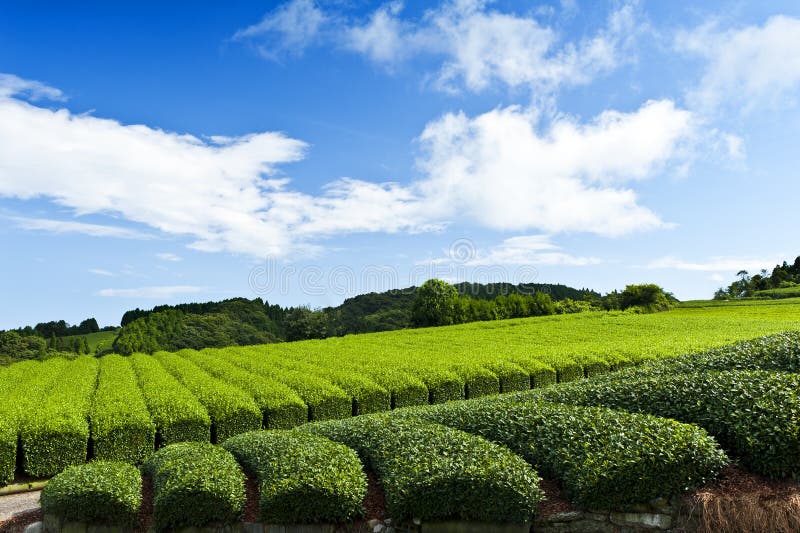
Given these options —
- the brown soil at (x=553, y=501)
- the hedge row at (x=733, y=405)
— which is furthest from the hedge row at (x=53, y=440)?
the hedge row at (x=733, y=405)

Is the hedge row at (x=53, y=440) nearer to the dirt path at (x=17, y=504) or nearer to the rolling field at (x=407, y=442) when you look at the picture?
the rolling field at (x=407, y=442)

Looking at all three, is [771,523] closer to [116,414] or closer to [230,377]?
[116,414]

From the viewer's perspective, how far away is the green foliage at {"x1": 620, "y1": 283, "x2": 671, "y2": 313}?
58141mm

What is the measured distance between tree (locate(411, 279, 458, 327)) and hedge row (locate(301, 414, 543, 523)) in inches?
1855

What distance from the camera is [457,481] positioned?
7441mm

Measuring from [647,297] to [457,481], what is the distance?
187 feet

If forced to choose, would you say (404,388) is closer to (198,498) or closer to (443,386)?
(443,386)

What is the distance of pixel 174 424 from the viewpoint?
1362cm

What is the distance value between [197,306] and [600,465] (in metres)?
74.6

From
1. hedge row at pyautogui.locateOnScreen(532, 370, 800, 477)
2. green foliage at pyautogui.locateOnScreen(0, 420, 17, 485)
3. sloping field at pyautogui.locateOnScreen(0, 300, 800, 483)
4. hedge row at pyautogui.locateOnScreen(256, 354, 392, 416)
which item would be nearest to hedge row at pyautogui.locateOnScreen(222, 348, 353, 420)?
sloping field at pyautogui.locateOnScreen(0, 300, 800, 483)

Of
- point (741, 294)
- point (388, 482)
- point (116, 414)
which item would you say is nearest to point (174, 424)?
point (116, 414)

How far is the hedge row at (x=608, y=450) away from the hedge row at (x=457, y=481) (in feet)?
1.79

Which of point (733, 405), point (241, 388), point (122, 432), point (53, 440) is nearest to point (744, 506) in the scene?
point (733, 405)

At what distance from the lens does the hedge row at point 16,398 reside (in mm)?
12141
